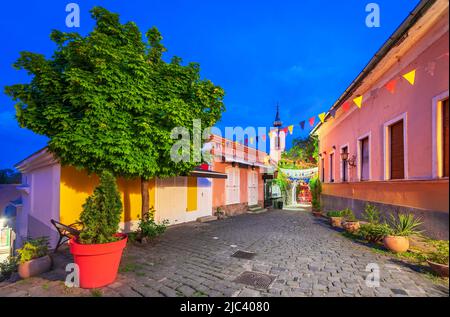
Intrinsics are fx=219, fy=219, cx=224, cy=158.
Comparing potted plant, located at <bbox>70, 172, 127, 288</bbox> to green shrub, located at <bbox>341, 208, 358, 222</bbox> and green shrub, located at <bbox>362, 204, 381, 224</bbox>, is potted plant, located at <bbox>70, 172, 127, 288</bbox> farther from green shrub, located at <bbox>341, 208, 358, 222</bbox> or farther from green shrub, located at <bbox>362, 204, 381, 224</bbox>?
green shrub, located at <bbox>341, 208, 358, 222</bbox>

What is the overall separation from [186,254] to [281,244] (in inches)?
109

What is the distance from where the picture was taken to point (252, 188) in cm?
1617

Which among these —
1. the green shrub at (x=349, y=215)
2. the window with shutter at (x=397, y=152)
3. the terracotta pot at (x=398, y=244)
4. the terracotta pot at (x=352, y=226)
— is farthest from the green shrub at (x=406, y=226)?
the green shrub at (x=349, y=215)

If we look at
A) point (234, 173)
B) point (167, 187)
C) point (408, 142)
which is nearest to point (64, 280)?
point (167, 187)

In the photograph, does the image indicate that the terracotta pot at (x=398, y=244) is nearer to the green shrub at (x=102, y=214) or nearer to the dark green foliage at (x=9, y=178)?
the green shrub at (x=102, y=214)

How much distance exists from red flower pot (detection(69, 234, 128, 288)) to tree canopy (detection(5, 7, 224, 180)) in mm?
1968

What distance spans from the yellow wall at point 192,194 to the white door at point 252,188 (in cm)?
586

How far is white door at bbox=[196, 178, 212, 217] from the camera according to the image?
36.3ft

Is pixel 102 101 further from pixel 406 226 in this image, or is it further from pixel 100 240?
pixel 406 226

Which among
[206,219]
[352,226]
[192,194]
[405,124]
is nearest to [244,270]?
[352,226]

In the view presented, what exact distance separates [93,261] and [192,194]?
23.3ft

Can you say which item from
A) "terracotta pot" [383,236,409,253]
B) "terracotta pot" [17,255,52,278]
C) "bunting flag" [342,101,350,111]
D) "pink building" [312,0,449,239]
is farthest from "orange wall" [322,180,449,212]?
"terracotta pot" [17,255,52,278]

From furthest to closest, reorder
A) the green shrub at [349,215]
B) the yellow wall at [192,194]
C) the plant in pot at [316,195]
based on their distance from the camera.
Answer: the plant in pot at [316,195], the yellow wall at [192,194], the green shrub at [349,215]

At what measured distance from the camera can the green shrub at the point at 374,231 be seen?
5.78 meters
